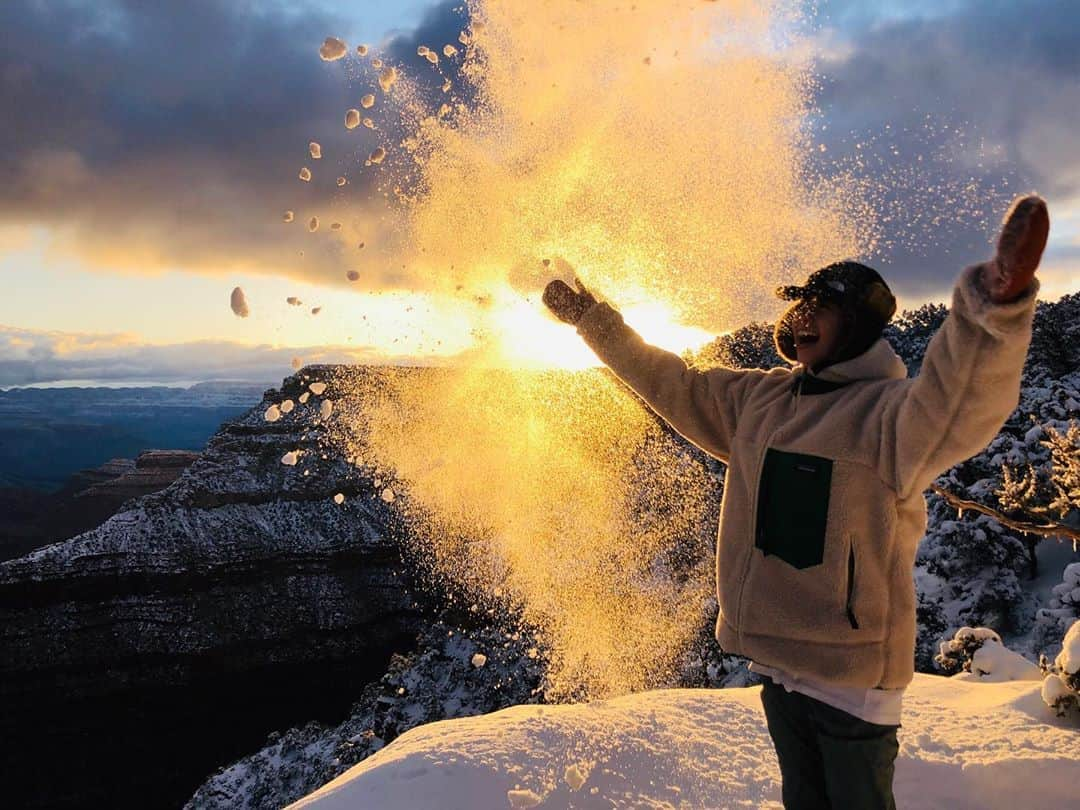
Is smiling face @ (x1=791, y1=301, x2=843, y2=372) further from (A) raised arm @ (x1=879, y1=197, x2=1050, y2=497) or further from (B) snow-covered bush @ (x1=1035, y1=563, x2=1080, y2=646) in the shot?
(B) snow-covered bush @ (x1=1035, y1=563, x2=1080, y2=646)

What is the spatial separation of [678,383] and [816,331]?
0.56 m

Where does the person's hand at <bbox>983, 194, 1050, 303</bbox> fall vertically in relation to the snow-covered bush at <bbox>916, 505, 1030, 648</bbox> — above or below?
above

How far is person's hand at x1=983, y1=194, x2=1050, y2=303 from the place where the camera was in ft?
4.65

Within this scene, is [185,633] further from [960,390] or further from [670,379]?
[960,390]

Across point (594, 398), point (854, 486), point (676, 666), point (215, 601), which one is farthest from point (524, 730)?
point (215, 601)

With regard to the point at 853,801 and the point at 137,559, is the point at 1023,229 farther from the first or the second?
the point at 137,559

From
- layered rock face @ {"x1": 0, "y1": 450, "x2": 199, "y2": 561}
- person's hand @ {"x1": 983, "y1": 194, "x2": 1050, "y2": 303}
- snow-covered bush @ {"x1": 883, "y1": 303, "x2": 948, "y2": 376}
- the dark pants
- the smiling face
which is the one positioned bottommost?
layered rock face @ {"x1": 0, "y1": 450, "x2": 199, "y2": 561}

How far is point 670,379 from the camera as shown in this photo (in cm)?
251

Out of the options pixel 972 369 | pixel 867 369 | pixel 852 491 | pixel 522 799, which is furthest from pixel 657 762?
pixel 972 369

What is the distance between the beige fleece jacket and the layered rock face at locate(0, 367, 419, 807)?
55719 mm

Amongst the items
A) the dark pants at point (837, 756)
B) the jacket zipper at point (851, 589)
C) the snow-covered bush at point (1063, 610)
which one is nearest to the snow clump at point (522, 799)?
the dark pants at point (837, 756)

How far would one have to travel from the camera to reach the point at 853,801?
6.40 feet

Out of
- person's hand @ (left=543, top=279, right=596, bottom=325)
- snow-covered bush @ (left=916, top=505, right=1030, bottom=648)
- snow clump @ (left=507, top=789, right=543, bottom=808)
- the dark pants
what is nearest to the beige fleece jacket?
the dark pants

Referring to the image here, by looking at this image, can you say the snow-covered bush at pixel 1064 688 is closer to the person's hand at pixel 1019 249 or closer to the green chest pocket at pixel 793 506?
the green chest pocket at pixel 793 506
